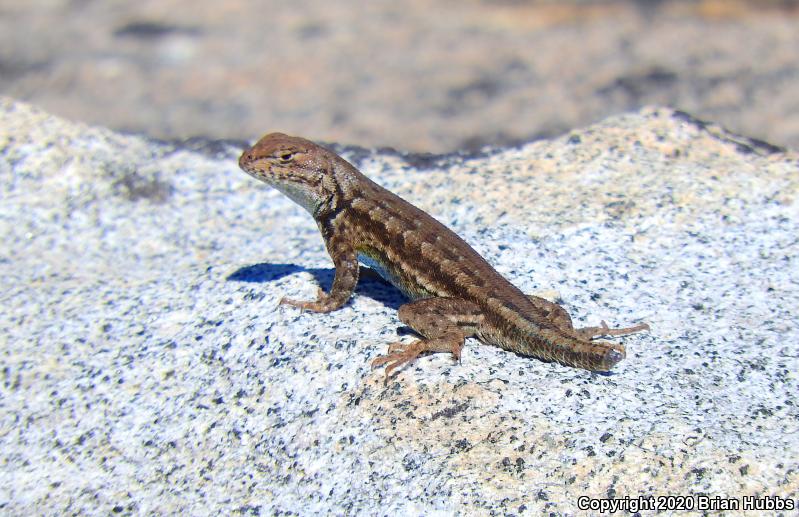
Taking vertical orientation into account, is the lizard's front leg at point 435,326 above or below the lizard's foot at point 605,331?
above

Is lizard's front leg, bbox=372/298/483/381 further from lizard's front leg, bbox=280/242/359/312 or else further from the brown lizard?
lizard's front leg, bbox=280/242/359/312

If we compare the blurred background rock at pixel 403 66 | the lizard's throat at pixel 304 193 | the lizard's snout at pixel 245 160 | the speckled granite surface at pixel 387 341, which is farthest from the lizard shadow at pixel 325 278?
the blurred background rock at pixel 403 66

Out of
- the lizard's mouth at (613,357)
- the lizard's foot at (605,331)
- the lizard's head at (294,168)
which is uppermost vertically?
the lizard's head at (294,168)

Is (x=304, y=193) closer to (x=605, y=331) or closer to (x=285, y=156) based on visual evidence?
(x=285, y=156)

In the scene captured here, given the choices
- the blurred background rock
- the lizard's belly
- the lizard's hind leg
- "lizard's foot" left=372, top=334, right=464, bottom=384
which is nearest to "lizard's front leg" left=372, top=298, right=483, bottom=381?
"lizard's foot" left=372, top=334, right=464, bottom=384

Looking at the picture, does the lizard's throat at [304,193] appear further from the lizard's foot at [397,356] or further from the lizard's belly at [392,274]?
the lizard's foot at [397,356]

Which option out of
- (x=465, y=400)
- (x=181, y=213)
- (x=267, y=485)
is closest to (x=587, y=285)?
(x=465, y=400)
